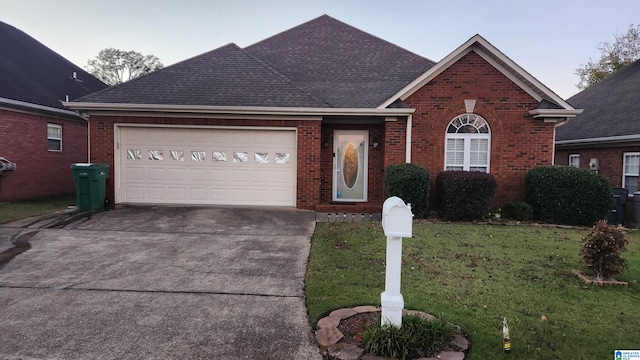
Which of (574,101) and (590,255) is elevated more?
(574,101)

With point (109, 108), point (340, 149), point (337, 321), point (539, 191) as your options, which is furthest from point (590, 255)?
point (109, 108)

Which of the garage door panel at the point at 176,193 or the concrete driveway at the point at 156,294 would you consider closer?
the concrete driveway at the point at 156,294

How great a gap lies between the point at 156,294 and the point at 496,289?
4214 mm

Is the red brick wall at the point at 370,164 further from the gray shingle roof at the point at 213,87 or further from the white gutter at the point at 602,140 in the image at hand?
the white gutter at the point at 602,140

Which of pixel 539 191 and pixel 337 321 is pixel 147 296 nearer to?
pixel 337 321

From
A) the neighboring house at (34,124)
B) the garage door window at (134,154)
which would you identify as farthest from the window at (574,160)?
the neighboring house at (34,124)

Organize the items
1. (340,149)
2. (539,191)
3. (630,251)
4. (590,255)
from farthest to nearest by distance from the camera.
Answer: (340,149)
(539,191)
(630,251)
(590,255)

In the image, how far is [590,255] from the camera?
529 centimetres

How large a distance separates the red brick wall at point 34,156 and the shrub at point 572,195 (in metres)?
16.4

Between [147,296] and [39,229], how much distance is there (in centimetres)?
530

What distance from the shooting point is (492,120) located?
11.1m

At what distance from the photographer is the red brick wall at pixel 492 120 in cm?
1107

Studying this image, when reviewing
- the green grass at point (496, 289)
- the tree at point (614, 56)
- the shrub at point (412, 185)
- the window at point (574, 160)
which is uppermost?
the tree at point (614, 56)

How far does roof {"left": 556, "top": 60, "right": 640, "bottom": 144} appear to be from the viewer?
12.9m
